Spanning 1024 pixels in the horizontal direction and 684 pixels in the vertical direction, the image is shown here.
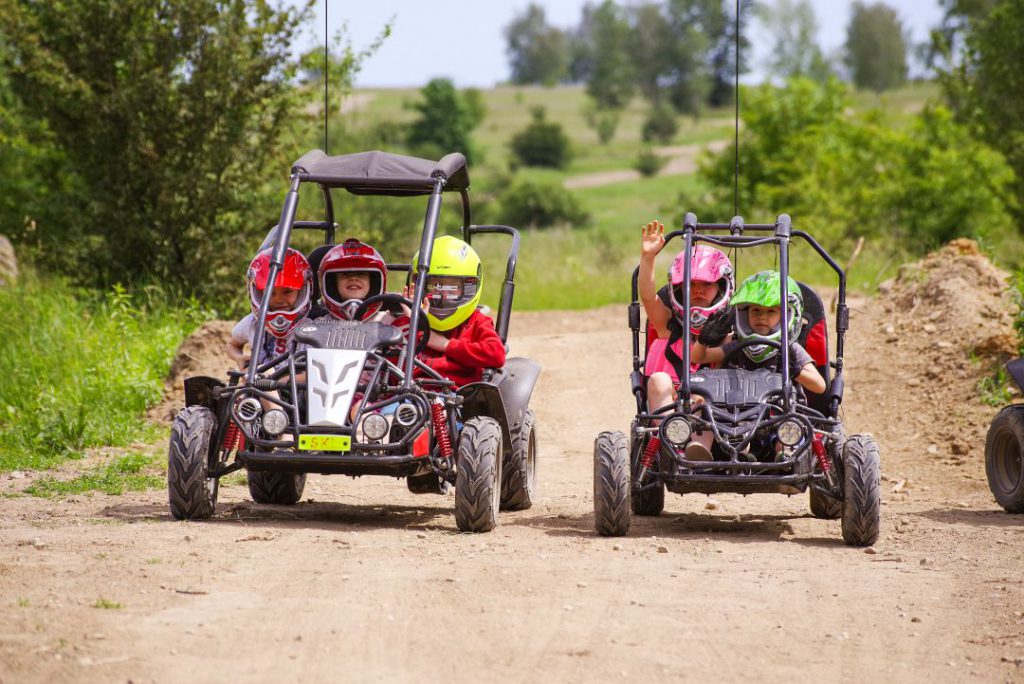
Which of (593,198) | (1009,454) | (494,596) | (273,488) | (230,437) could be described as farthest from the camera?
(593,198)

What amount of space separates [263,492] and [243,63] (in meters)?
9.45

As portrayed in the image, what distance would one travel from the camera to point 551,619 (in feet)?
22.4

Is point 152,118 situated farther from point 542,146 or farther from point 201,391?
point 542,146

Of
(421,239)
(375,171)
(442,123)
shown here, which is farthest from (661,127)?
(375,171)

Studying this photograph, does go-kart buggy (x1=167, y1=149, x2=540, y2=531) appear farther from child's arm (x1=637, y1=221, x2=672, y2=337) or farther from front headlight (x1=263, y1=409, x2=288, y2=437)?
child's arm (x1=637, y1=221, x2=672, y2=337)

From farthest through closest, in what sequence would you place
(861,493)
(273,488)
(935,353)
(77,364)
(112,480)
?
(935,353) → (77,364) → (112,480) → (273,488) → (861,493)

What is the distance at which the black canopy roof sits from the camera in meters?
9.80

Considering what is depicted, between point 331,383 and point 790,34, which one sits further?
point 790,34

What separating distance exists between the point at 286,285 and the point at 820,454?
3.50 meters

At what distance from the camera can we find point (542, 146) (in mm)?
84125

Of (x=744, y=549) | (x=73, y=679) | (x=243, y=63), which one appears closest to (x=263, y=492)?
(x=744, y=549)

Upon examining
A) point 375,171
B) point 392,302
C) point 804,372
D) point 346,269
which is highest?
point 375,171

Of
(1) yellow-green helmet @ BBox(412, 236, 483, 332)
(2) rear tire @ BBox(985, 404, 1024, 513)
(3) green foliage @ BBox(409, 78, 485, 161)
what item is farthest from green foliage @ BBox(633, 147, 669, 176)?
(1) yellow-green helmet @ BBox(412, 236, 483, 332)

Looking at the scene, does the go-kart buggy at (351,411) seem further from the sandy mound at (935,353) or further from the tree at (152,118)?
the tree at (152,118)
